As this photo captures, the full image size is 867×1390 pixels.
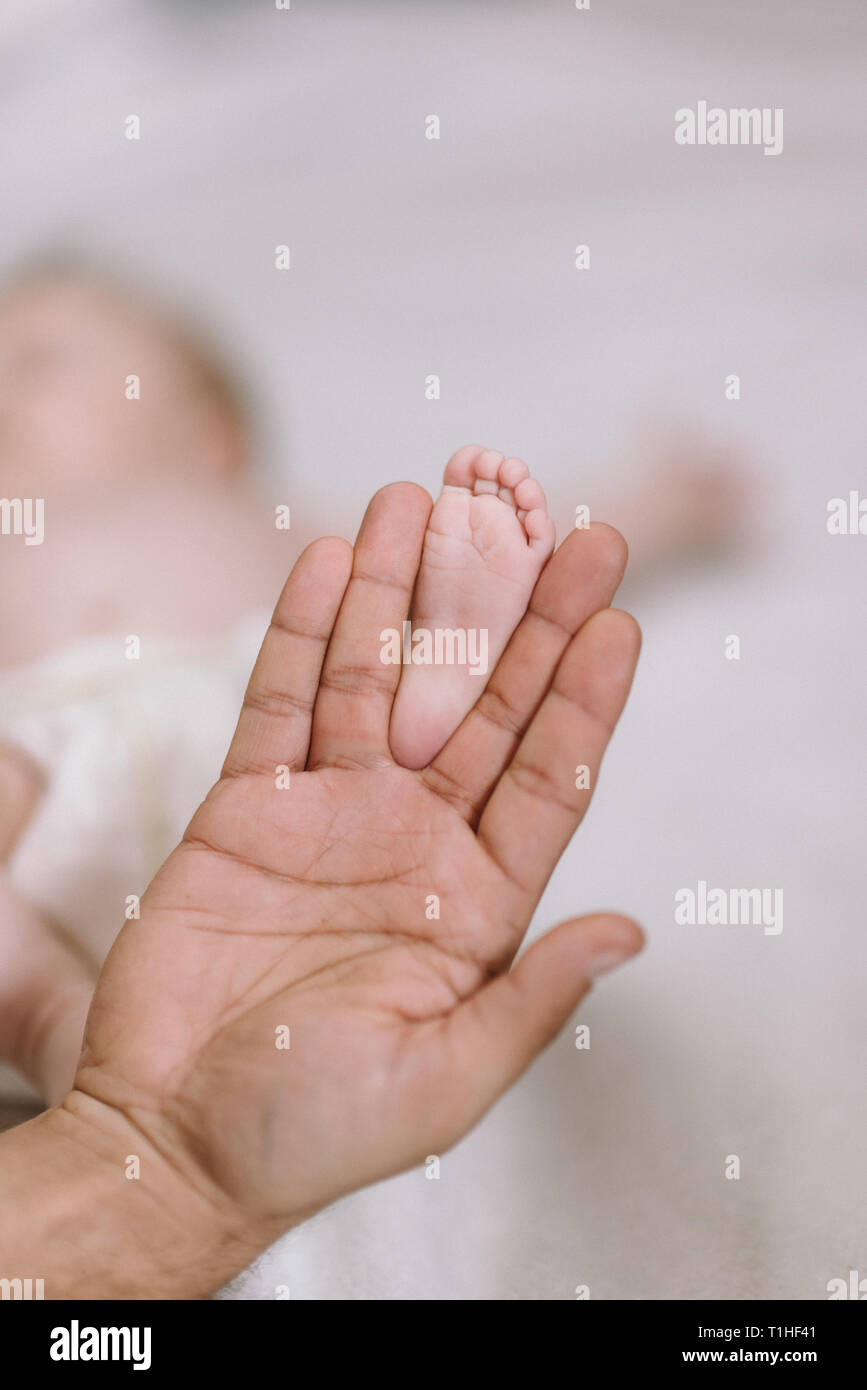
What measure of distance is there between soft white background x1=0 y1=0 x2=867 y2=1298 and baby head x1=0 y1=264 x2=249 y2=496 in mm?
51

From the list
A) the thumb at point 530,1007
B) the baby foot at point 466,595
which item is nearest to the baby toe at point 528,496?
the baby foot at point 466,595

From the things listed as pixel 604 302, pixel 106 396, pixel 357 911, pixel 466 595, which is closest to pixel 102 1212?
pixel 357 911

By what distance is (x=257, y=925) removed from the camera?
0.60m

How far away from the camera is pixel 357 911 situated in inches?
23.7

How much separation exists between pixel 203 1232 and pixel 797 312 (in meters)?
0.98

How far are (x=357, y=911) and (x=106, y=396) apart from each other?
0.71 meters

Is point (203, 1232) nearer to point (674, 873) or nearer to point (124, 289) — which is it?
point (674, 873)

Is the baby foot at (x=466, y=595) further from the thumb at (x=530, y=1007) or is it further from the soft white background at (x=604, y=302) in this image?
the soft white background at (x=604, y=302)

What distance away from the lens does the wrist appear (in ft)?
1.83

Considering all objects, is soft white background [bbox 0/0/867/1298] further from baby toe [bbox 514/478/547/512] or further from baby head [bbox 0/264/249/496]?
baby toe [bbox 514/478/547/512]

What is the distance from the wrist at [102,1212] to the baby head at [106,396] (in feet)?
2.28

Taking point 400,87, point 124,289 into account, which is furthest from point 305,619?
point 400,87

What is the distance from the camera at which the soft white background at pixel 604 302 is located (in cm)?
89

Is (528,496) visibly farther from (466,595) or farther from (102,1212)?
(102,1212)
